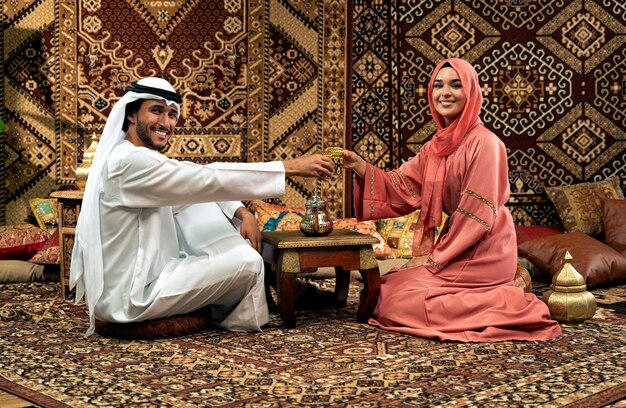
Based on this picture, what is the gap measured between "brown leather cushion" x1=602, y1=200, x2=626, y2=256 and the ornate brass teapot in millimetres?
2764

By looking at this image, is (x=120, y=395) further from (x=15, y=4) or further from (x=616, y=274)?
(x=15, y=4)

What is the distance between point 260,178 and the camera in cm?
410

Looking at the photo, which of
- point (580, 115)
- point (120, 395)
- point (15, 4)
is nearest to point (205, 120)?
point (15, 4)

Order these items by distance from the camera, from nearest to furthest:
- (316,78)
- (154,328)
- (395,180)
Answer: (154,328)
(395,180)
(316,78)

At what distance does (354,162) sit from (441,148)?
0.47 meters

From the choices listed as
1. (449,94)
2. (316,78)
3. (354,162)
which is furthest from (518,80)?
(354,162)

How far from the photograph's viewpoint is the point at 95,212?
4.08 meters

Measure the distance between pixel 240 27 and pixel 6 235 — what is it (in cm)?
243

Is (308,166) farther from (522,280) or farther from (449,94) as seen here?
(522,280)

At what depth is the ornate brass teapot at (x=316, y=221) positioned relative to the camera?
436cm

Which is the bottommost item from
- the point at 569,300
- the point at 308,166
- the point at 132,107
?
the point at 569,300

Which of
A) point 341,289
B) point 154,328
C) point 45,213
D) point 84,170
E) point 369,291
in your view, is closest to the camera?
point 154,328

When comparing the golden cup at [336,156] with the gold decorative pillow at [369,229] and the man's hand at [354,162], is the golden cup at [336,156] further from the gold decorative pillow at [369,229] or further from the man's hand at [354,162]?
the gold decorative pillow at [369,229]

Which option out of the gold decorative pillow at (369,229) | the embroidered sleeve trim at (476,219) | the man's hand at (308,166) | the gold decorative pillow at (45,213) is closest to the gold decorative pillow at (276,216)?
the gold decorative pillow at (369,229)
